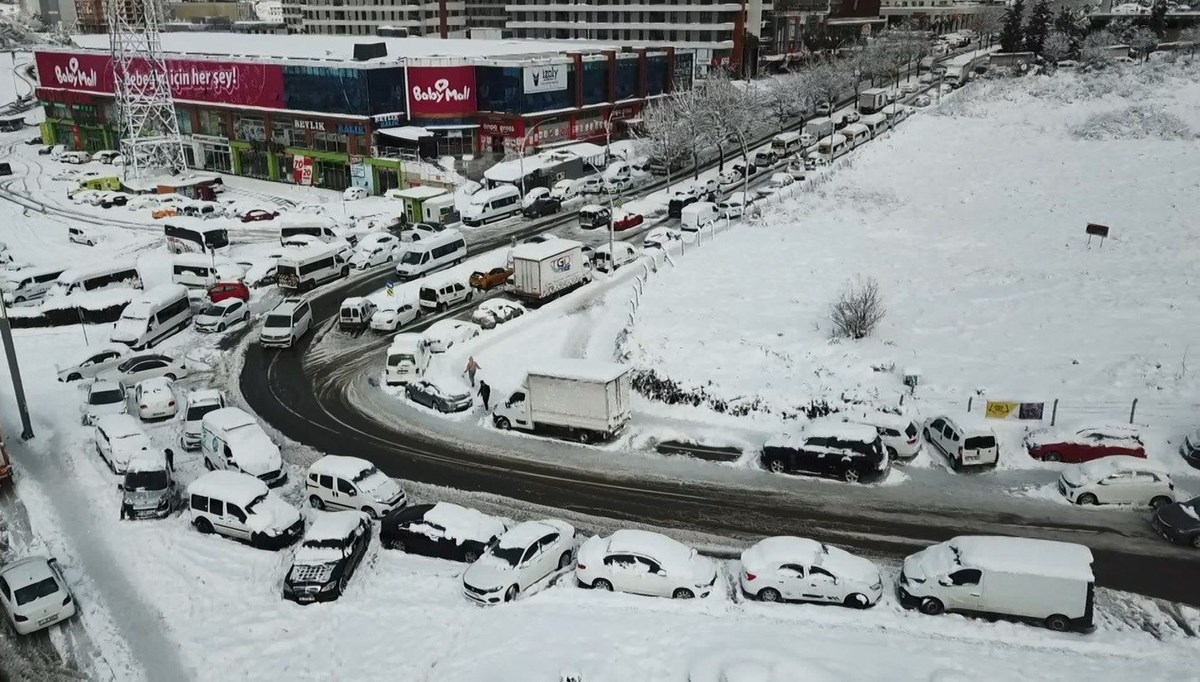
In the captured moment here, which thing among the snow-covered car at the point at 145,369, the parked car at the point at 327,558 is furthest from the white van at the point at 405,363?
the parked car at the point at 327,558

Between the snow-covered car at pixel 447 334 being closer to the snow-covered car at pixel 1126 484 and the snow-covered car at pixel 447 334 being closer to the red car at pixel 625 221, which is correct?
the red car at pixel 625 221

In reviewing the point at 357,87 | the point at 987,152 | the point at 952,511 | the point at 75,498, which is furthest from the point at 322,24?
the point at 952,511

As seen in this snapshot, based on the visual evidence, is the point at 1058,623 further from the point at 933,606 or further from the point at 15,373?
the point at 15,373

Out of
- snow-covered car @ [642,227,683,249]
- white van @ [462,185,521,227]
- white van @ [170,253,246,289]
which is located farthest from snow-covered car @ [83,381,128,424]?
white van @ [462,185,521,227]

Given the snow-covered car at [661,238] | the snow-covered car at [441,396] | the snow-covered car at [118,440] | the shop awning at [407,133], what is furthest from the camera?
the shop awning at [407,133]

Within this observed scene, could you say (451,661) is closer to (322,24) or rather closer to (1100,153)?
(1100,153)

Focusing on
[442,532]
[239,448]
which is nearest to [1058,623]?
[442,532]

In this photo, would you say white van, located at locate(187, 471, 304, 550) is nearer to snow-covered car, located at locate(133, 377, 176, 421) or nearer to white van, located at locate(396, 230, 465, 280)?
snow-covered car, located at locate(133, 377, 176, 421)
